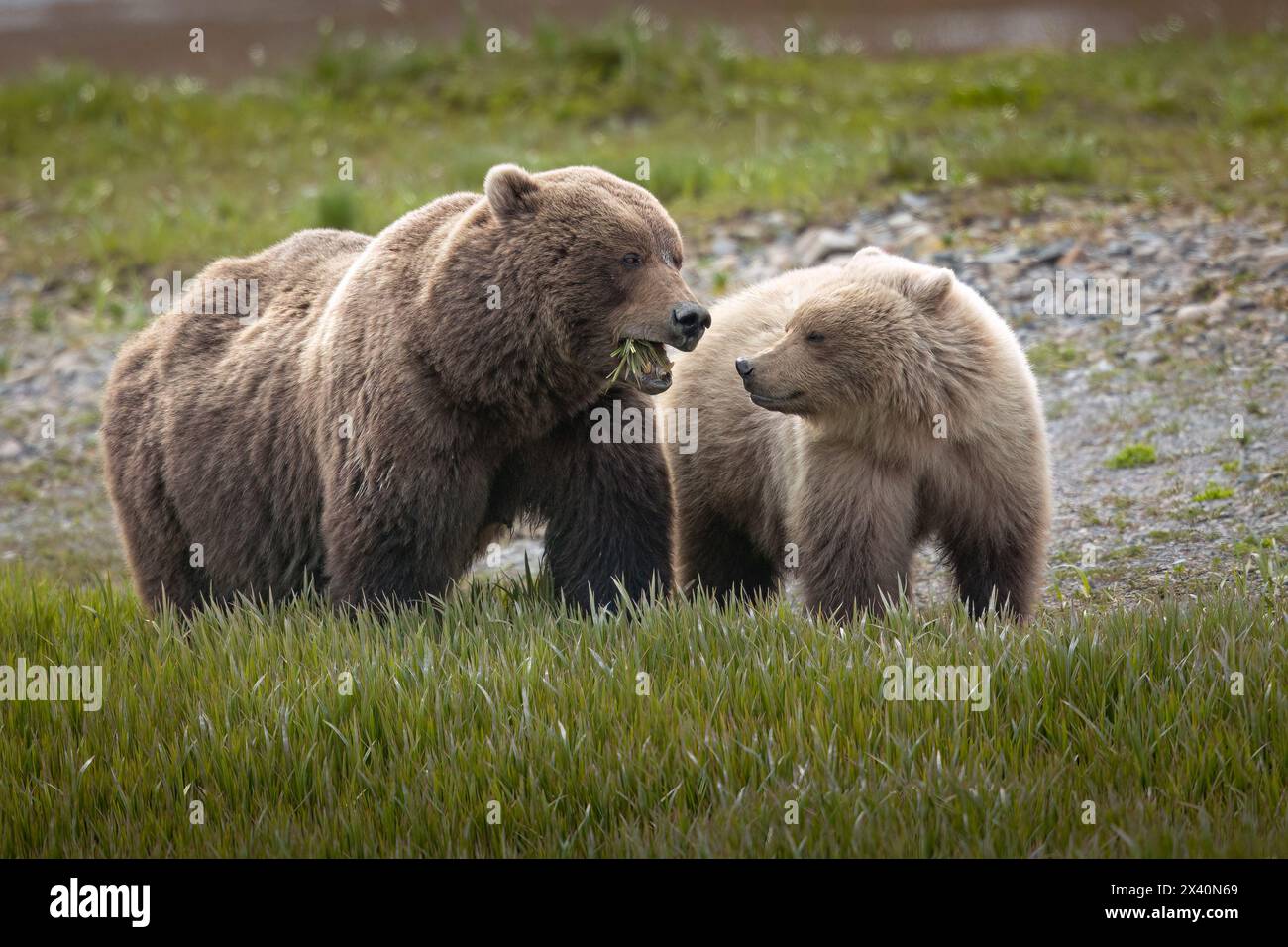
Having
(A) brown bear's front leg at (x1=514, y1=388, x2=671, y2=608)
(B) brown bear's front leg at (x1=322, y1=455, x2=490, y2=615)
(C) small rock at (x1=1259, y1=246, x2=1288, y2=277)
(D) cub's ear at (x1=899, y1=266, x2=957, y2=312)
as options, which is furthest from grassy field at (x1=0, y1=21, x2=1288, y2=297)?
(B) brown bear's front leg at (x1=322, y1=455, x2=490, y2=615)

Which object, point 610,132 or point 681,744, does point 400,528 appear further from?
point 610,132

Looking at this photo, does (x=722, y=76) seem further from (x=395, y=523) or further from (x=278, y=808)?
(x=278, y=808)

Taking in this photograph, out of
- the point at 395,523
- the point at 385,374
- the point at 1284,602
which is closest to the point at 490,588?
the point at 395,523

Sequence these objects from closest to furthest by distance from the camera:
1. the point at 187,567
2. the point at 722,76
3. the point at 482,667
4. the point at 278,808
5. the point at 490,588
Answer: the point at 278,808, the point at 482,667, the point at 490,588, the point at 187,567, the point at 722,76

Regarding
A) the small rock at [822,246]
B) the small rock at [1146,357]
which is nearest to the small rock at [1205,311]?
the small rock at [1146,357]

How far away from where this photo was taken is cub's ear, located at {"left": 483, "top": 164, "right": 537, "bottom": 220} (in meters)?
5.25

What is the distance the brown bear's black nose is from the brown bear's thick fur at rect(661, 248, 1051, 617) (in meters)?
0.47

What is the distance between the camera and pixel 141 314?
11.8 m

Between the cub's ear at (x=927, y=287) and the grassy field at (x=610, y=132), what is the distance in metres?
5.58

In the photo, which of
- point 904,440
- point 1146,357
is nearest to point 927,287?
Result: point 904,440

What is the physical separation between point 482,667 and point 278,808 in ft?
2.87

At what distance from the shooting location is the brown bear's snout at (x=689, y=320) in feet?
16.6

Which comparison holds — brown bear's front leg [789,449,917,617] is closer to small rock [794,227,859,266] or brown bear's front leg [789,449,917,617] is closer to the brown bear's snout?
the brown bear's snout

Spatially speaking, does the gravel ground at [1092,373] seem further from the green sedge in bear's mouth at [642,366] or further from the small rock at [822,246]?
the green sedge in bear's mouth at [642,366]
